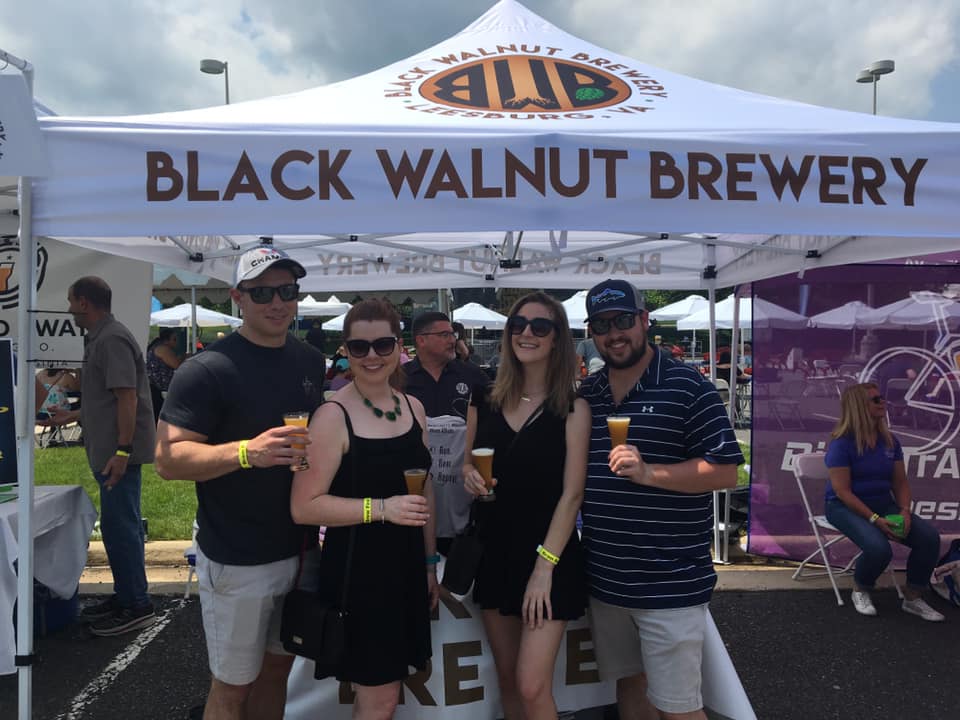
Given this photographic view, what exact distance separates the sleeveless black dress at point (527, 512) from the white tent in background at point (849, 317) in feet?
12.1

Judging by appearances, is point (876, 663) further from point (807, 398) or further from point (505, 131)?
point (505, 131)

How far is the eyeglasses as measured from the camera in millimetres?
2246

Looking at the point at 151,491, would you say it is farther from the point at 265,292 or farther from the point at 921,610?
the point at 921,610

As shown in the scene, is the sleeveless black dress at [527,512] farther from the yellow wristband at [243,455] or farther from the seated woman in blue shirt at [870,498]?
the seated woman in blue shirt at [870,498]

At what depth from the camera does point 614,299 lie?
2.24m

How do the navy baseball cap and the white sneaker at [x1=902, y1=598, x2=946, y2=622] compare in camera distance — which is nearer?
the navy baseball cap

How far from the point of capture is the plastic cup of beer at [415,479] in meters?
2.04

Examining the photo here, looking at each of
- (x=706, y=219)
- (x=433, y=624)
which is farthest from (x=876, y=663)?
(x=706, y=219)

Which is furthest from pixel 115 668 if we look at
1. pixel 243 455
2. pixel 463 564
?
pixel 463 564

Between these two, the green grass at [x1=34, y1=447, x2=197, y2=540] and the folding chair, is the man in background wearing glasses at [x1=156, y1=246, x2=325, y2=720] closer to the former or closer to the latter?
the green grass at [x1=34, y1=447, x2=197, y2=540]

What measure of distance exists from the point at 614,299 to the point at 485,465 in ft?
2.38

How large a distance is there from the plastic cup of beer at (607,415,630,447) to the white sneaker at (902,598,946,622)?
339 cm

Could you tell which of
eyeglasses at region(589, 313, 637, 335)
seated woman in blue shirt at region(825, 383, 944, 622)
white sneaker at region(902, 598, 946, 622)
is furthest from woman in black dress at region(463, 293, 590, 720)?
white sneaker at region(902, 598, 946, 622)

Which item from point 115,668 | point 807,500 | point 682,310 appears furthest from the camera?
point 682,310
